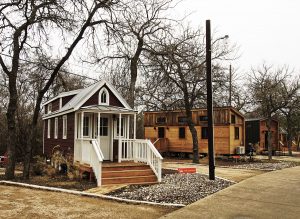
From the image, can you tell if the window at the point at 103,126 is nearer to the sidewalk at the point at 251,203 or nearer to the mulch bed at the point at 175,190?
the mulch bed at the point at 175,190

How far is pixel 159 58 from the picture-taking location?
19.9 metres

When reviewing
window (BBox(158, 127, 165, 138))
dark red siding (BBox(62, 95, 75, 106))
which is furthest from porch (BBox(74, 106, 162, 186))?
window (BBox(158, 127, 165, 138))

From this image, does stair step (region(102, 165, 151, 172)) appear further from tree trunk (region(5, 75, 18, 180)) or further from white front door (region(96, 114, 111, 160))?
tree trunk (region(5, 75, 18, 180))

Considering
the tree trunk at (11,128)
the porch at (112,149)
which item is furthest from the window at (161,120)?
the tree trunk at (11,128)

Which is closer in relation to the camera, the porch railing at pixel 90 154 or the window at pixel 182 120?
the porch railing at pixel 90 154

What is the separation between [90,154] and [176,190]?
3.97 meters

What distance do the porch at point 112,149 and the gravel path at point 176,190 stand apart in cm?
88

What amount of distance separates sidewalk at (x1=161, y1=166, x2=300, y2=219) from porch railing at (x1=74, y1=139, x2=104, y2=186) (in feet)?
13.6

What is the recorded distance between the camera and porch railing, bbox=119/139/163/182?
13689 mm

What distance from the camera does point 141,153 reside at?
1505 centimetres

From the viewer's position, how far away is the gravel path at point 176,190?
10.1 m

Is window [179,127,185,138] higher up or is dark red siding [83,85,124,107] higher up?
dark red siding [83,85,124,107]

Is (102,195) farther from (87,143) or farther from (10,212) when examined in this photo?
(87,143)

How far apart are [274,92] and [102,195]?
726 inches
